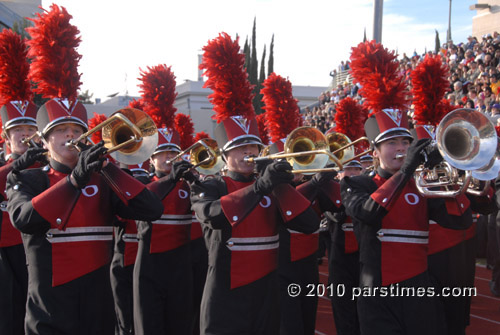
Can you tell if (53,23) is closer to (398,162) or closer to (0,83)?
(0,83)

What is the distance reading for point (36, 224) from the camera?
11.2 ft

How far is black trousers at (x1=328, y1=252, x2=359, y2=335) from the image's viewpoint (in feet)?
18.9

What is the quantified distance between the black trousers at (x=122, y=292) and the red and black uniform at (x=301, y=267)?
67.3 inches

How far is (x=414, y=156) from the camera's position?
375cm

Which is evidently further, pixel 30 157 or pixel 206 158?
pixel 206 158

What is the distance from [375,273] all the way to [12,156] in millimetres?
3437

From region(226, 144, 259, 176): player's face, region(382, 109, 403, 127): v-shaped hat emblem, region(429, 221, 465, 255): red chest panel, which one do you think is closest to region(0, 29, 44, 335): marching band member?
region(226, 144, 259, 176): player's face

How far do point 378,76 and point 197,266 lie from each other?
111 inches

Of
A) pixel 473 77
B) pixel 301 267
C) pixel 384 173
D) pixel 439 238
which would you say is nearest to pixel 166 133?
pixel 301 267

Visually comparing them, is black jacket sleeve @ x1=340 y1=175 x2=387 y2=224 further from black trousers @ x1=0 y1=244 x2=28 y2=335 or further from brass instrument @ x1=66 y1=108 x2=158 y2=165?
black trousers @ x1=0 y1=244 x2=28 y2=335

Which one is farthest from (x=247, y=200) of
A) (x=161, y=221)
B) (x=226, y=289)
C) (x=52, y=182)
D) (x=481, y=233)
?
(x=481, y=233)

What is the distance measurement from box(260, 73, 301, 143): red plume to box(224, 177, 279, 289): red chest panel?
6.34 ft

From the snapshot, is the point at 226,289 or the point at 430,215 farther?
the point at 430,215

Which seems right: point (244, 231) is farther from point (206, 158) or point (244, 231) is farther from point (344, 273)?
point (206, 158)
